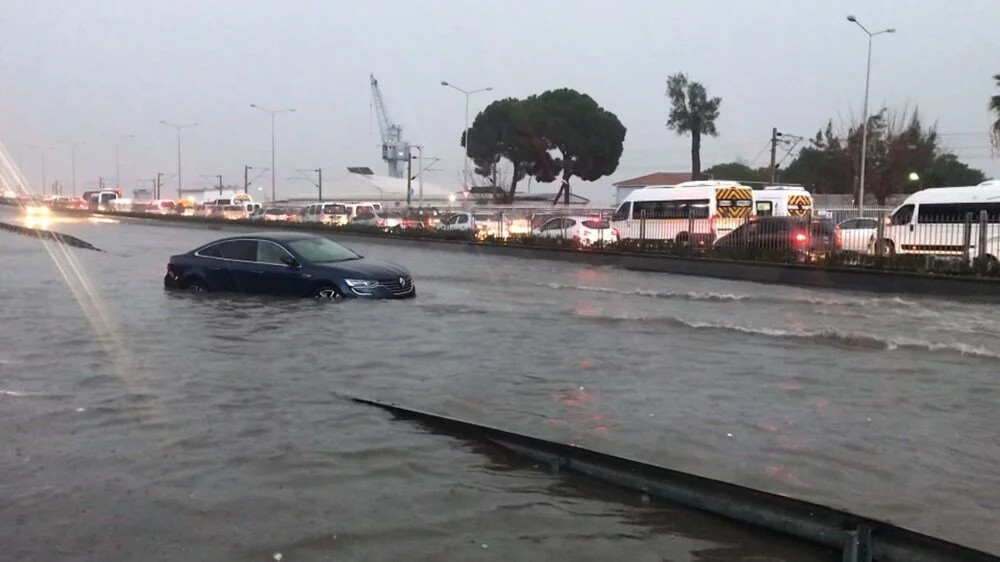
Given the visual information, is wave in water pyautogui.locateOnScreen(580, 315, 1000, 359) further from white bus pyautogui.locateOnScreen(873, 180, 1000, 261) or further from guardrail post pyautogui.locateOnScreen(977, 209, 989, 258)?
white bus pyautogui.locateOnScreen(873, 180, 1000, 261)

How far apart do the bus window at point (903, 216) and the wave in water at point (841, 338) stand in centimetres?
1315

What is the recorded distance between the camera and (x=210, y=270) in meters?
16.2

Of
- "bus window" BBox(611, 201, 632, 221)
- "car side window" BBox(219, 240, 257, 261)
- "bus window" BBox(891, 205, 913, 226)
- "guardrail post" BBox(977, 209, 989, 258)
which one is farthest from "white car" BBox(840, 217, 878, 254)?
"car side window" BBox(219, 240, 257, 261)

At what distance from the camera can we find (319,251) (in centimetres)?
1591

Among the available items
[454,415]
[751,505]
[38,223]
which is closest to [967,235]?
[454,415]

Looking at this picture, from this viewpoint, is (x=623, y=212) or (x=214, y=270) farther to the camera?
(x=623, y=212)

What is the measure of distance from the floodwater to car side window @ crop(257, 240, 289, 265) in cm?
87

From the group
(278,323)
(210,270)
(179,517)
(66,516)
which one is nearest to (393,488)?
(179,517)

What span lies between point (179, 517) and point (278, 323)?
25.6 feet

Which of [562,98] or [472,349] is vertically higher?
[562,98]

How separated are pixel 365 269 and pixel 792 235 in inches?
512

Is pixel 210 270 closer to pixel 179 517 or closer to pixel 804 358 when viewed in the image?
pixel 804 358

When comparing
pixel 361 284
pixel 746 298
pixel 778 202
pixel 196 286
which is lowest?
pixel 746 298

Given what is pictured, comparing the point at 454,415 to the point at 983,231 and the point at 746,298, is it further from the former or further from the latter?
the point at 983,231
